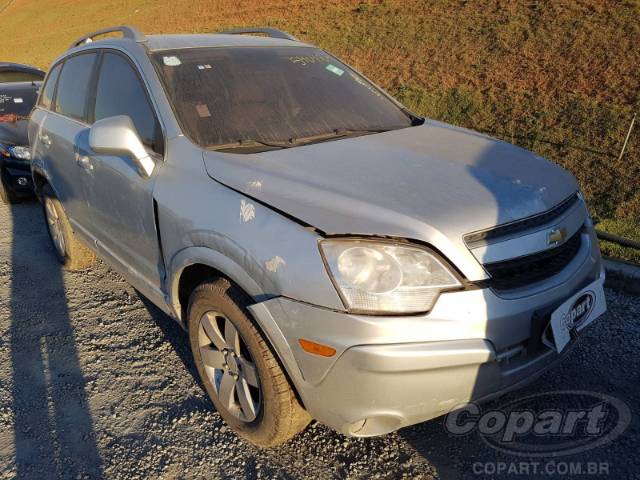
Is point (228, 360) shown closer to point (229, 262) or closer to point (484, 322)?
point (229, 262)

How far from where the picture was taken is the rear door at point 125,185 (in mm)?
2639

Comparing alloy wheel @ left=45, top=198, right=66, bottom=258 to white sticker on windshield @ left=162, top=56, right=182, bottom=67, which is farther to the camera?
alloy wheel @ left=45, top=198, right=66, bottom=258

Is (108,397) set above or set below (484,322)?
below

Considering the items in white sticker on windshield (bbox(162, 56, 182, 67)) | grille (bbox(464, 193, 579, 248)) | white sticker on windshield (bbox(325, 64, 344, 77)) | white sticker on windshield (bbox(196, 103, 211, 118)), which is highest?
white sticker on windshield (bbox(162, 56, 182, 67))

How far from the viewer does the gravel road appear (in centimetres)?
227

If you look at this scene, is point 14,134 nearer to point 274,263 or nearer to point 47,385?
point 47,385

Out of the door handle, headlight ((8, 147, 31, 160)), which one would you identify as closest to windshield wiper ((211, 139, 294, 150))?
the door handle

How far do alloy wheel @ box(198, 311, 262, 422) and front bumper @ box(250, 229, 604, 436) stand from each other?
1.08 ft

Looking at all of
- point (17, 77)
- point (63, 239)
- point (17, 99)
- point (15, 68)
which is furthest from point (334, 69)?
point (15, 68)

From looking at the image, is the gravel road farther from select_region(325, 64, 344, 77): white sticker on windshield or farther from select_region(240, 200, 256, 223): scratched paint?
select_region(325, 64, 344, 77): white sticker on windshield

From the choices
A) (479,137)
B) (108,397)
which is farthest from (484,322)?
(108,397)

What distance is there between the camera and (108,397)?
2.79 m

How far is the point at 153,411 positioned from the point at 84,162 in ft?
5.29

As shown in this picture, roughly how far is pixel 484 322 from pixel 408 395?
366mm
